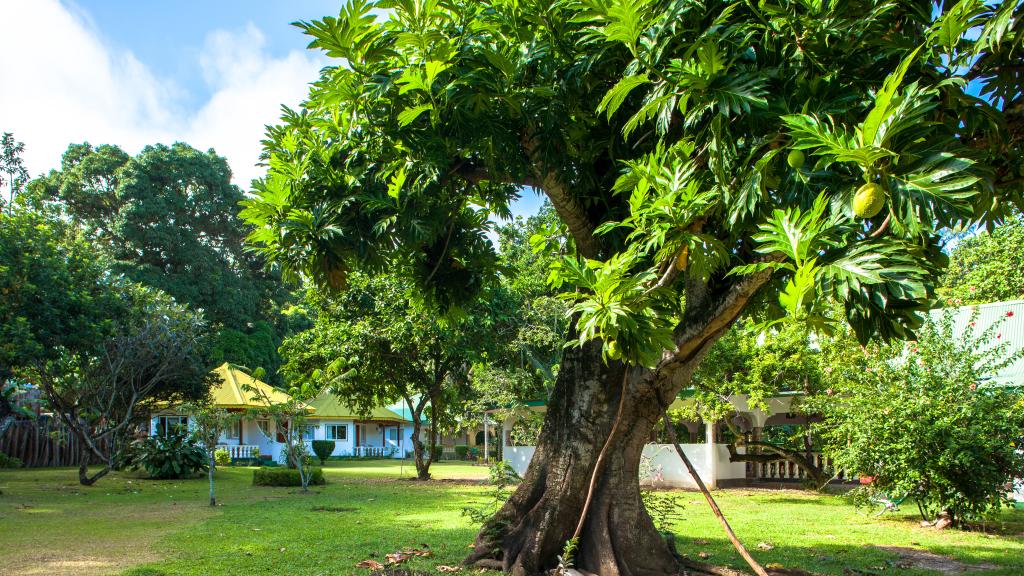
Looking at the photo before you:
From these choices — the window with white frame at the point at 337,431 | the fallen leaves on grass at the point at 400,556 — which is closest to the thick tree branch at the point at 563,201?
the fallen leaves on grass at the point at 400,556

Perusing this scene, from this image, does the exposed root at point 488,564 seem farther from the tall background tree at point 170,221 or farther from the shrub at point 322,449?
the tall background tree at point 170,221

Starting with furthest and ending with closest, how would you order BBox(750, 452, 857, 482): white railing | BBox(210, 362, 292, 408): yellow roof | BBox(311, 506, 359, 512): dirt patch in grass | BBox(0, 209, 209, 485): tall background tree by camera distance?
BBox(210, 362, 292, 408): yellow roof → BBox(750, 452, 857, 482): white railing → BBox(0, 209, 209, 485): tall background tree → BBox(311, 506, 359, 512): dirt patch in grass

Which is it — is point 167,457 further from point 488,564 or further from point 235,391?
point 488,564

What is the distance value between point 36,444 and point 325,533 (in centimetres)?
2316

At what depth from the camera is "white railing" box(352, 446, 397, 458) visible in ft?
140

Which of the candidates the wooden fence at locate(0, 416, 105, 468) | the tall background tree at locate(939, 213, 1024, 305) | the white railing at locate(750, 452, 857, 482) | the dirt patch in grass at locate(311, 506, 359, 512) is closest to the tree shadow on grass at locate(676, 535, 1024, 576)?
the dirt patch in grass at locate(311, 506, 359, 512)

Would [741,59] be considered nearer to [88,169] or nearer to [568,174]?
[568,174]

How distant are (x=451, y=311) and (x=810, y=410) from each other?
10176mm

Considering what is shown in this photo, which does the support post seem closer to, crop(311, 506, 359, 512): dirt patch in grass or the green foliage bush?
the green foliage bush

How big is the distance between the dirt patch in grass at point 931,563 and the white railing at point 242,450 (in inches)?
1152

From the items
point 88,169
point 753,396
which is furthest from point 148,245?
point 753,396

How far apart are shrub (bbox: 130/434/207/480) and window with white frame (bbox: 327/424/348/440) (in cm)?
2044

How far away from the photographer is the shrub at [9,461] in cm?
2467

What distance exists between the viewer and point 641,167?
4.24m
